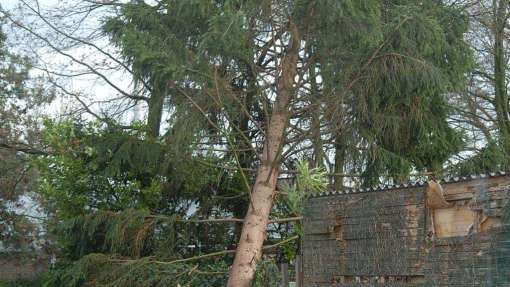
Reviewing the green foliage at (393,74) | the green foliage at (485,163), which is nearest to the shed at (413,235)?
the green foliage at (393,74)

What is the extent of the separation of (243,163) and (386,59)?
3862 mm

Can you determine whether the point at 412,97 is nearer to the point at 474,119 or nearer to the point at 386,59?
the point at 386,59

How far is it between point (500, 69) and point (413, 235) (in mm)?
11721

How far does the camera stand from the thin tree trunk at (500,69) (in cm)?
1686

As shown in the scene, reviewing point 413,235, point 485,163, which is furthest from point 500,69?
point 413,235

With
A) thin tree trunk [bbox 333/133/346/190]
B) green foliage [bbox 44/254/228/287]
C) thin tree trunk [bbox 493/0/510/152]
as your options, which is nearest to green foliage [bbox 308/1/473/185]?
thin tree trunk [bbox 333/133/346/190]

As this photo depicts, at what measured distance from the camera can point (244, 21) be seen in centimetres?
984

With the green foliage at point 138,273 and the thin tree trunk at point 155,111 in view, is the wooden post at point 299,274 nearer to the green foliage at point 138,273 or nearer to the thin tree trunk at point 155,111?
the green foliage at point 138,273

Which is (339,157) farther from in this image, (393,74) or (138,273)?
(138,273)

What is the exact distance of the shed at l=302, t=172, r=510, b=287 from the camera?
6902 millimetres

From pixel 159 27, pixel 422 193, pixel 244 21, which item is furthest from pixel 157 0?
pixel 422 193

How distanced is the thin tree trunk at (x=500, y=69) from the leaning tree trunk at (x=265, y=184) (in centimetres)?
764

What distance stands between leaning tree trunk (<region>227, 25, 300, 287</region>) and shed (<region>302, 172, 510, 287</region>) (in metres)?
2.20

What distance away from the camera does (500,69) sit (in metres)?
17.7
